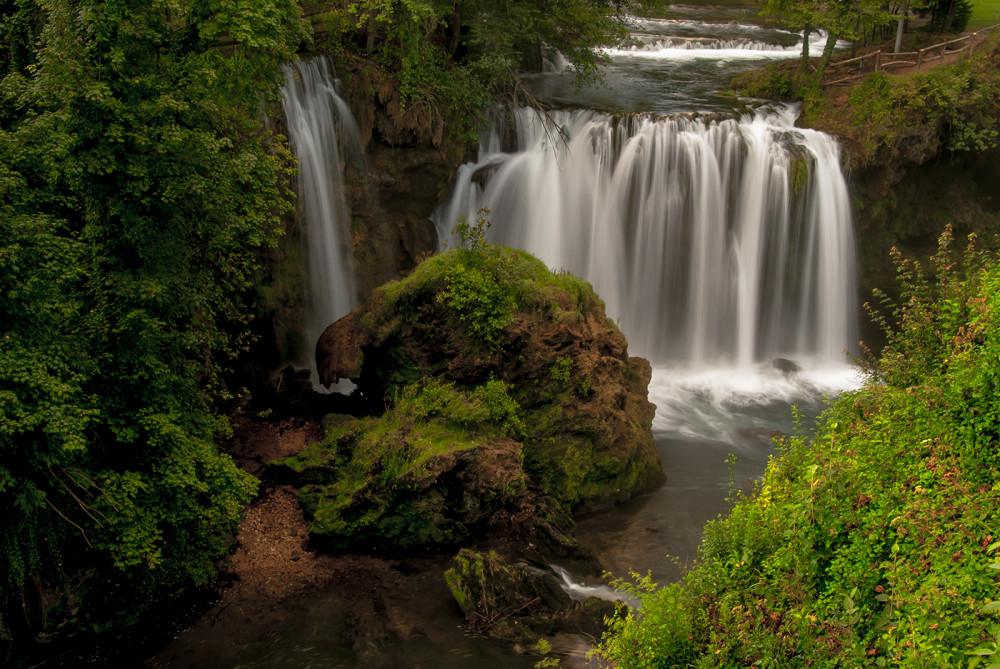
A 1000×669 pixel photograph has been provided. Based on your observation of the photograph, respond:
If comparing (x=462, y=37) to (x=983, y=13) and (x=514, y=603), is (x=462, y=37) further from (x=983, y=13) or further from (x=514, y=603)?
(x=983, y=13)

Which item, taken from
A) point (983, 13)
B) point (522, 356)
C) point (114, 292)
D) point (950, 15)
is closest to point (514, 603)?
point (522, 356)

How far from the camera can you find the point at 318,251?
51.4 feet

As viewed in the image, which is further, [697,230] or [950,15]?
[950,15]

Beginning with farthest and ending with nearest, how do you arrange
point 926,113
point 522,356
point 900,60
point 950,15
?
point 950,15
point 900,60
point 926,113
point 522,356

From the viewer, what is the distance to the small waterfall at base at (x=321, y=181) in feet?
49.4

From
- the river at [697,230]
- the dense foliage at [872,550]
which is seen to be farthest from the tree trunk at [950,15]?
the dense foliage at [872,550]

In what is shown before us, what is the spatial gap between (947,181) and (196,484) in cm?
2014

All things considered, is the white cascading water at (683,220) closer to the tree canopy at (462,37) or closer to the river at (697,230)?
the river at (697,230)

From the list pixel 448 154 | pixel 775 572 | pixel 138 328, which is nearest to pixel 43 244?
pixel 138 328

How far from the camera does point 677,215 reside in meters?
17.5

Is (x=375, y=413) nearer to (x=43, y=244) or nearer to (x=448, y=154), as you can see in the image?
(x=43, y=244)

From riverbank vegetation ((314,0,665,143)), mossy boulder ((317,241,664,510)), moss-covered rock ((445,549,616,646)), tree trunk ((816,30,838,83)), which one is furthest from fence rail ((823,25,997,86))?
moss-covered rock ((445,549,616,646))

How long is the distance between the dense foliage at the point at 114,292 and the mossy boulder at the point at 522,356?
9.46ft

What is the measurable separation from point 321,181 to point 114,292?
25.5ft
